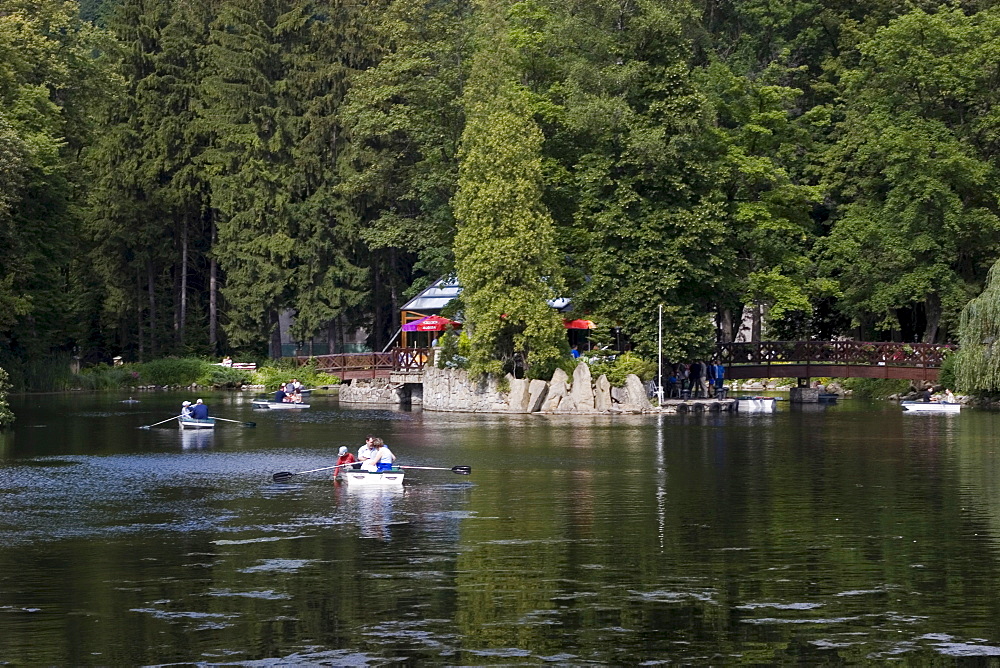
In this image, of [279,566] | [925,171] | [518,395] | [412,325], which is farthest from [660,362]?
[279,566]

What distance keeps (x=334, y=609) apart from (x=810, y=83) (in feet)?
227

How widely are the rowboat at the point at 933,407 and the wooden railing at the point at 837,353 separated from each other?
6.38 m

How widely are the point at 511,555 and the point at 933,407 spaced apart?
1703 inches

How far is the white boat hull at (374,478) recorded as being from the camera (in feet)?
129

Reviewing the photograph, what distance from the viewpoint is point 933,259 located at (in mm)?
76125

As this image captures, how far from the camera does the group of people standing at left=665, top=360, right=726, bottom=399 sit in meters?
71.9

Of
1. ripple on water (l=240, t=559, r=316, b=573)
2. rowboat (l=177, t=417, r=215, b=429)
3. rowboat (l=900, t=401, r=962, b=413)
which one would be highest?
rowboat (l=900, t=401, r=962, b=413)

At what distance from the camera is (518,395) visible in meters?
67.8

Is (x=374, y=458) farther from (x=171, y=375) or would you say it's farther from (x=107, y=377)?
(x=171, y=375)

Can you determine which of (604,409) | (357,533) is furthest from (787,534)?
(604,409)

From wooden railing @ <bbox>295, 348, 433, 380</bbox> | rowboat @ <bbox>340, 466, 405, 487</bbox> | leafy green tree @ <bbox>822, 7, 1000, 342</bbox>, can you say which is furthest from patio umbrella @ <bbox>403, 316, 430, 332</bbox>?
rowboat @ <bbox>340, 466, 405, 487</bbox>

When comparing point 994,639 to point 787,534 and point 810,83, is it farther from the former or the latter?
point 810,83

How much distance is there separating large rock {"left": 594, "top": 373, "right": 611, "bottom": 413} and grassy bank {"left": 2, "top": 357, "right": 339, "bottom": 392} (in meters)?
27.9

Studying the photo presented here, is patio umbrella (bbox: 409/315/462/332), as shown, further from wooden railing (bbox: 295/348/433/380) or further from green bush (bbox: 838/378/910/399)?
green bush (bbox: 838/378/910/399)
